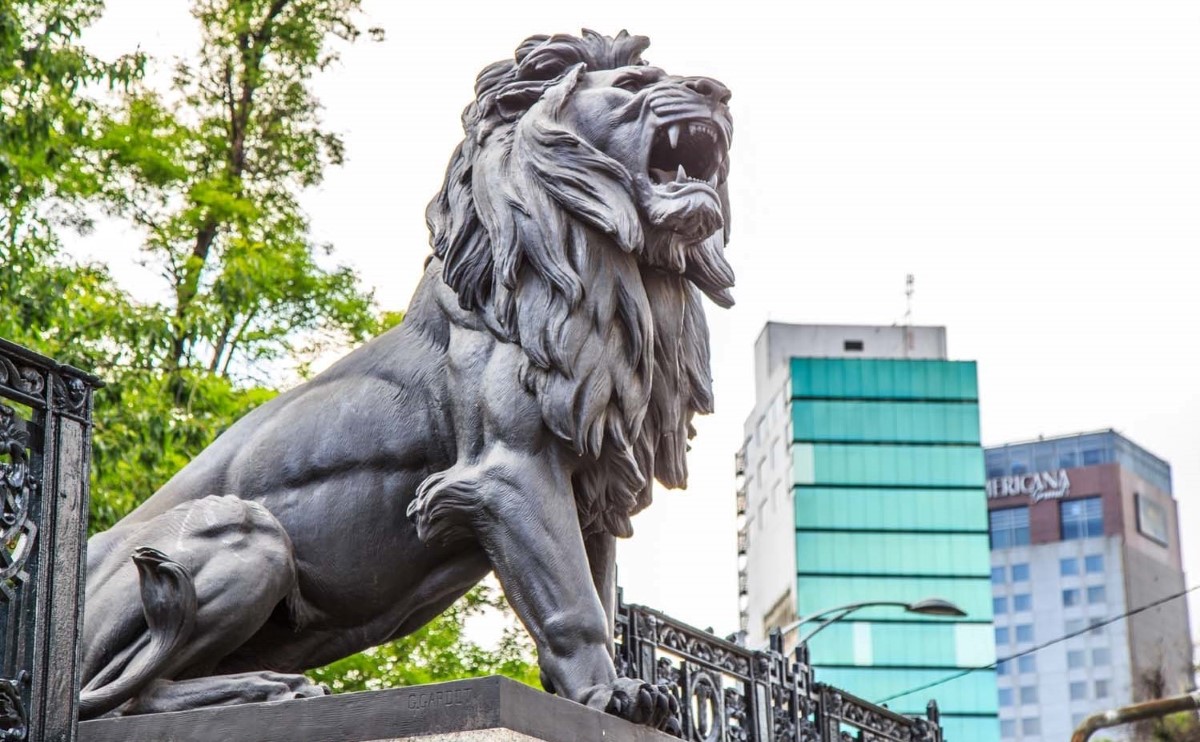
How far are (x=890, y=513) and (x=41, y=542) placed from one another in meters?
99.3

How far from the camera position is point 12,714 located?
5.42 metres

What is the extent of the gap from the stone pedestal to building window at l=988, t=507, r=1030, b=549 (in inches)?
4827

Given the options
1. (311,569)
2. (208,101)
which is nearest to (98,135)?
(208,101)

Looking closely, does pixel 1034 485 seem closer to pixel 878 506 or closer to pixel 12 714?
pixel 878 506

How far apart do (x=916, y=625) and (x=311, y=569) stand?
316ft

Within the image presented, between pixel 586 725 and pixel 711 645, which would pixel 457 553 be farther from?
pixel 711 645

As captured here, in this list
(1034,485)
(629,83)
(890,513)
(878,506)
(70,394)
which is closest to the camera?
(70,394)

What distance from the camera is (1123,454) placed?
124 meters

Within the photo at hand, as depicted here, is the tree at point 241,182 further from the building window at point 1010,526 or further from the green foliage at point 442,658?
the building window at point 1010,526

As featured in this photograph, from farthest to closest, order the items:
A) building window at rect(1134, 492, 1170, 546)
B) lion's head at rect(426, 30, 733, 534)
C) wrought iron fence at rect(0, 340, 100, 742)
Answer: building window at rect(1134, 492, 1170, 546) → lion's head at rect(426, 30, 733, 534) → wrought iron fence at rect(0, 340, 100, 742)

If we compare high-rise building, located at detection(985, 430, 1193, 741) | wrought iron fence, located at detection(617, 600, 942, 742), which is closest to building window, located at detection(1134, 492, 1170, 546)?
high-rise building, located at detection(985, 430, 1193, 741)

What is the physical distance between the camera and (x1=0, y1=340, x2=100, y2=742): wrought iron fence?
5.49 m

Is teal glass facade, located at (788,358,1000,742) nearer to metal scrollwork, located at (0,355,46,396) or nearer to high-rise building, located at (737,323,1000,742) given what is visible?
high-rise building, located at (737,323,1000,742)

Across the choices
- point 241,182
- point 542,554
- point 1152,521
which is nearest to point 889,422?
point 1152,521
